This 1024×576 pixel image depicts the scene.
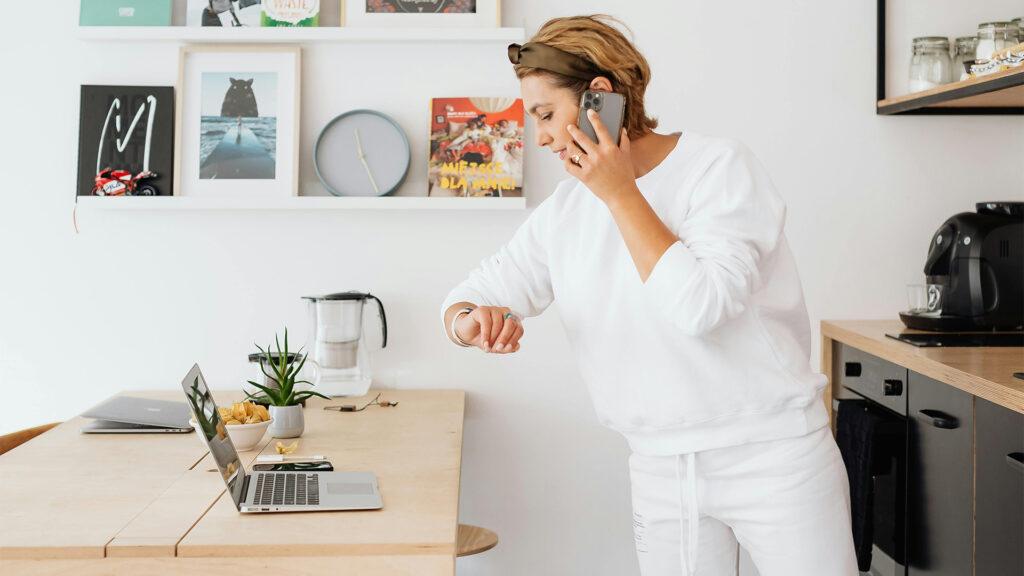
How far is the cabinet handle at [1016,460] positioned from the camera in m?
1.63

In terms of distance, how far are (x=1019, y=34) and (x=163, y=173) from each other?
7.76 feet

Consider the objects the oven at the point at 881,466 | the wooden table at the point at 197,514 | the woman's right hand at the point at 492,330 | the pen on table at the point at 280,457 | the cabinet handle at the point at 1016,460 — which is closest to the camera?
the wooden table at the point at 197,514

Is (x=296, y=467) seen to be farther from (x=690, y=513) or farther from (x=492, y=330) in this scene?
(x=690, y=513)

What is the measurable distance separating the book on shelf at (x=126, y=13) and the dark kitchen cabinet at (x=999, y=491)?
2.30m

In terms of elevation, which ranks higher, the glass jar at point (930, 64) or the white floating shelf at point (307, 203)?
the glass jar at point (930, 64)

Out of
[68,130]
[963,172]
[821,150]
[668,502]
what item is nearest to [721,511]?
[668,502]

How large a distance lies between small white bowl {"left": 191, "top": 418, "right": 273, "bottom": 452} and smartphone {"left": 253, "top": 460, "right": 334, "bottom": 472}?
0.52 ft

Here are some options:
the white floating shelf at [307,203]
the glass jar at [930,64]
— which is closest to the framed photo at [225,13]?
the white floating shelf at [307,203]

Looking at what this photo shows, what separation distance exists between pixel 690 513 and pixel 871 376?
1.01 metres

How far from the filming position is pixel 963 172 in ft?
8.30

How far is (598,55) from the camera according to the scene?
1450mm

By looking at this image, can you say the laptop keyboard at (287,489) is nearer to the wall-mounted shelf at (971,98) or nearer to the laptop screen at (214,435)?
the laptop screen at (214,435)

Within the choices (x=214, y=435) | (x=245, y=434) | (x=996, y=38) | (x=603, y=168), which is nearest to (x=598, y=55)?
(x=603, y=168)

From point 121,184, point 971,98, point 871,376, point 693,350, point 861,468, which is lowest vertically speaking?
point 861,468
